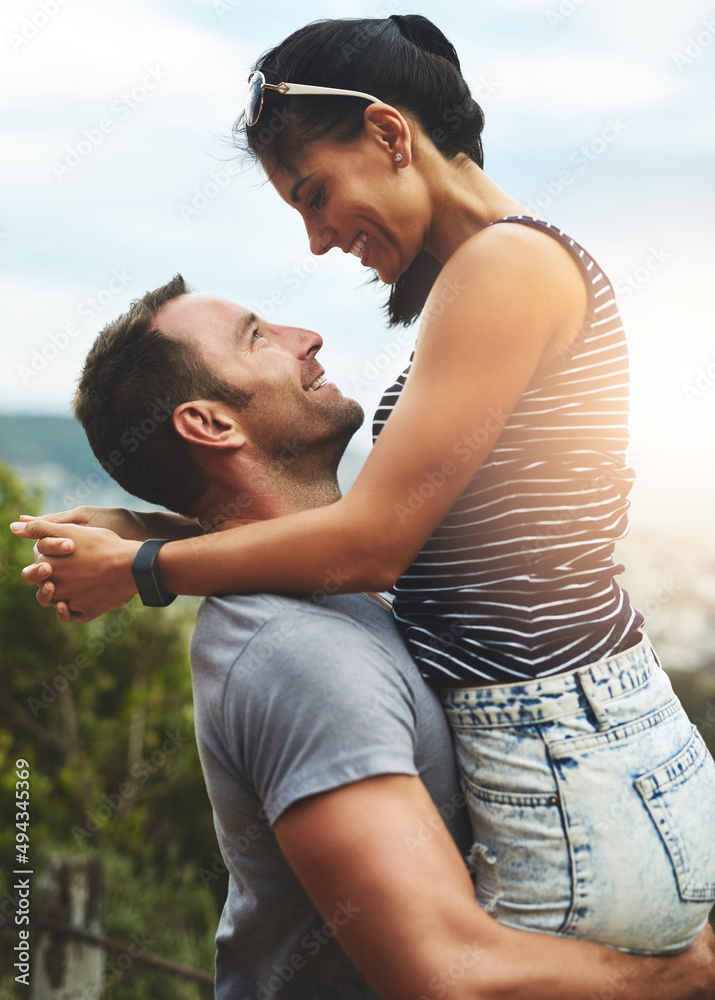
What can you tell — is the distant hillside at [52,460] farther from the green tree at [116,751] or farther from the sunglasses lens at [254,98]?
the sunglasses lens at [254,98]

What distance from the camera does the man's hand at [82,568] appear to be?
73.1 inches

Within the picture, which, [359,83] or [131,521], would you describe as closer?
[359,83]

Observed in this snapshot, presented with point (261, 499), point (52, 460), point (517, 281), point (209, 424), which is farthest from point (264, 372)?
point (52, 460)

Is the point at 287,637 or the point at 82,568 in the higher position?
the point at 287,637

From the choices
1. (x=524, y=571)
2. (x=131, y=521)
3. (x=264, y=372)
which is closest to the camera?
(x=524, y=571)

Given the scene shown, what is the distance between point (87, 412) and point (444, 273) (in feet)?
3.49

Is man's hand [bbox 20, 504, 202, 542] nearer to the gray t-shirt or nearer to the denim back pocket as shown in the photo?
the gray t-shirt

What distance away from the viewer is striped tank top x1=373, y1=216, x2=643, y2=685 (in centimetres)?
169

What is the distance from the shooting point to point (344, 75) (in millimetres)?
1965

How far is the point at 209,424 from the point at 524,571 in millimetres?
838

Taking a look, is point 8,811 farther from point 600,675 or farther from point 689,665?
point 600,675

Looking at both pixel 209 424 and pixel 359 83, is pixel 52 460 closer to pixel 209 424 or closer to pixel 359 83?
pixel 209 424

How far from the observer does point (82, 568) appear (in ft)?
6.19

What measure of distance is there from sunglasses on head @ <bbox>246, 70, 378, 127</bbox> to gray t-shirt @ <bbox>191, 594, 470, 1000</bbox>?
1.11 meters
